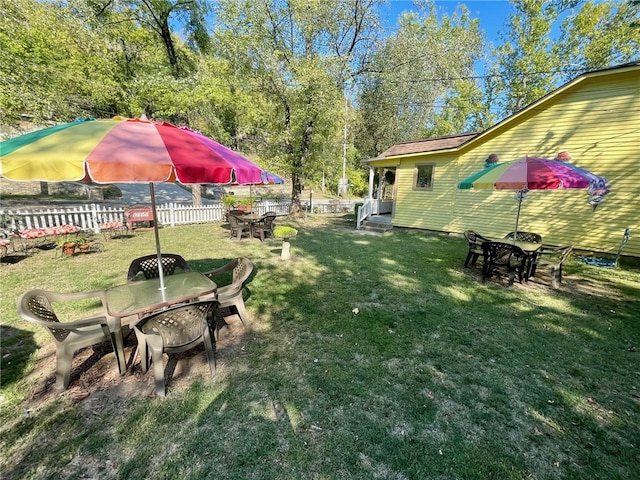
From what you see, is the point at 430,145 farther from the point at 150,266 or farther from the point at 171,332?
the point at 171,332

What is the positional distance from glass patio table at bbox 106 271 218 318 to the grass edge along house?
7175 mm

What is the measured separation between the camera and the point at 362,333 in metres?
4.04

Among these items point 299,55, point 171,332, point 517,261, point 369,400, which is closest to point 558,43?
point 299,55

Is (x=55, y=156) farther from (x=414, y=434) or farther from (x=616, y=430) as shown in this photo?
(x=616, y=430)

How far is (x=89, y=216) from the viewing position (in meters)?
10.2

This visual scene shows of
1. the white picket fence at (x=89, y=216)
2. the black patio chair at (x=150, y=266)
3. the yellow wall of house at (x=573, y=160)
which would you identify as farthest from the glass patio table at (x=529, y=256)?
the white picket fence at (x=89, y=216)

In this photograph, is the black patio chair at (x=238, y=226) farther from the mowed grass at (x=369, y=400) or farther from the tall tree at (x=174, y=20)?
the tall tree at (x=174, y=20)

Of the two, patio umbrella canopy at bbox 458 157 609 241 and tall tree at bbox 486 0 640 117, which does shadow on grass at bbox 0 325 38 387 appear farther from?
tall tree at bbox 486 0 640 117

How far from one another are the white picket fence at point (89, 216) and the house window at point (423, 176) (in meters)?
9.56

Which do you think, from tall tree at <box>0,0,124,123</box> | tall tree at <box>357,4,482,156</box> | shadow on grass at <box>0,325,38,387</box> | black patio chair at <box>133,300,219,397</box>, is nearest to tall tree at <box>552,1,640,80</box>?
tall tree at <box>357,4,482,156</box>

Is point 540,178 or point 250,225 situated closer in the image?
point 540,178

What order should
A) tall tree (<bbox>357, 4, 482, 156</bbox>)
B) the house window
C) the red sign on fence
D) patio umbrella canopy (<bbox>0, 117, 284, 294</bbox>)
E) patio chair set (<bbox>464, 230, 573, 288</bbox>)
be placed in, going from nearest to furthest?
patio umbrella canopy (<bbox>0, 117, 284, 294</bbox>) → patio chair set (<bbox>464, 230, 573, 288</bbox>) → the red sign on fence → the house window → tall tree (<bbox>357, 4, 482, 156</bbox>)

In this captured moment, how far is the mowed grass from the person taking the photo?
2176 millimetres

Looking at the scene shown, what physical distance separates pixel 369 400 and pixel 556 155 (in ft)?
31.9
